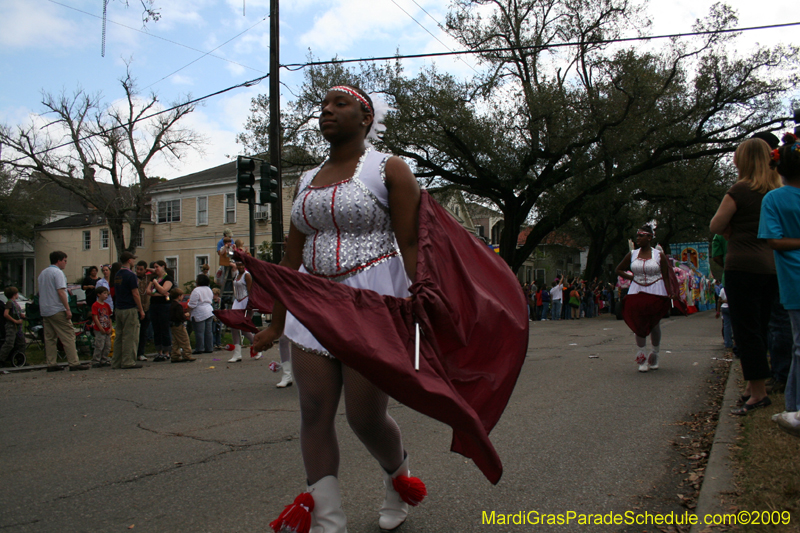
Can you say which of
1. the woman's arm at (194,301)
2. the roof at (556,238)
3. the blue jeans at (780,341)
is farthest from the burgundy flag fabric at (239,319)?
the roof at (556,238)

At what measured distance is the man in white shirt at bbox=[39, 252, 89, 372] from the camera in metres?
9.77

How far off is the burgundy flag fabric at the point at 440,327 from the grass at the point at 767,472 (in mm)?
1281

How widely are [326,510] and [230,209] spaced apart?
37.2m

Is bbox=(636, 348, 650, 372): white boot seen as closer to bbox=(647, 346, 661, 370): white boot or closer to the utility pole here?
bbox=(647, 346, 661, 370): white boot

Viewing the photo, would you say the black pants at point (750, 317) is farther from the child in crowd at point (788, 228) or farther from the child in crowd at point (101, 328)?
the child in crowd at point (101, 328)

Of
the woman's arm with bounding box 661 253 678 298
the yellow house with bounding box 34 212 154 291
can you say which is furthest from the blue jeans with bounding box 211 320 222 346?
the yellow house with bounding box 34 212 154 291

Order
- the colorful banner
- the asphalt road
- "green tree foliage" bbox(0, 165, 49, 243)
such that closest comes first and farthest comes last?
1. the asphalt road
2. the colorful banner
3. "green tree foliage" bbox(0, 165, 49, 243)

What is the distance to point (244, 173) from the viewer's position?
43.0ft

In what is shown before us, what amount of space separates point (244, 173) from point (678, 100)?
17065mm

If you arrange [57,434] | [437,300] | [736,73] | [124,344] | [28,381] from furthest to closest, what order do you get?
1. [736,73]
2. [124,344]
3. [28,381]
4. [57,434]
5. [437,300]

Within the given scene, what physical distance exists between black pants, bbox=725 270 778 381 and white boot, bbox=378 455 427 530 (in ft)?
10.3

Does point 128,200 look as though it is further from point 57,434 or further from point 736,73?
point 57,434

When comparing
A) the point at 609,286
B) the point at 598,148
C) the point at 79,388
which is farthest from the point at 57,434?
the point at 609,286

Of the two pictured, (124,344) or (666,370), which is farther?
(124,344)
